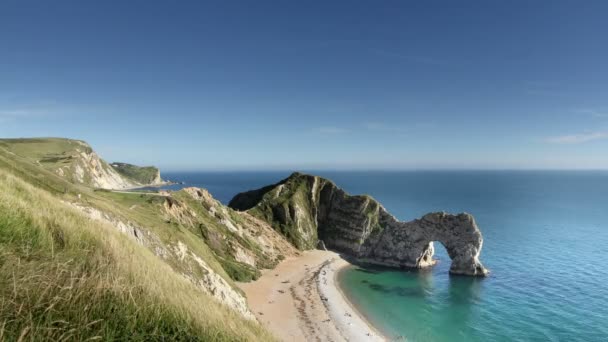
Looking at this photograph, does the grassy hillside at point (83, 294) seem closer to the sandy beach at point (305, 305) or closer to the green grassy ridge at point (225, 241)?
the sandy beach at point (305, 305)

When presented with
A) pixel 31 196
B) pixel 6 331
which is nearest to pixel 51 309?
pixel 6 331

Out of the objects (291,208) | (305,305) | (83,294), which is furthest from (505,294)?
(83,294)

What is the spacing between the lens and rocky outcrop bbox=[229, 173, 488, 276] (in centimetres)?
7700

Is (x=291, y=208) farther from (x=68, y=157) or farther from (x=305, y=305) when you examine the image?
(x=68, y=157)

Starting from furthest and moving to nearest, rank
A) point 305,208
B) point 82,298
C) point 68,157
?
1. point 68,157
2. point 305,208
3. point 82,298

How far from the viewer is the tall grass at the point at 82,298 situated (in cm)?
405

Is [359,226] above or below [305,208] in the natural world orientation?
below

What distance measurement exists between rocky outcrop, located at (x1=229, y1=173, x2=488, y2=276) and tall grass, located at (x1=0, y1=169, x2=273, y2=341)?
262ft

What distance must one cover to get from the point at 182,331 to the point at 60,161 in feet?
516

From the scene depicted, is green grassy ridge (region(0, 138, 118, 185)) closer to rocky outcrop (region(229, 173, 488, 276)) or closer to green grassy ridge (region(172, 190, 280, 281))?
rocky outcrop (region(229, 173, 488, 276))

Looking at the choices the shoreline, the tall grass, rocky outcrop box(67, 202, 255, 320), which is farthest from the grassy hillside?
the shoreline

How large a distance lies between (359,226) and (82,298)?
286ft

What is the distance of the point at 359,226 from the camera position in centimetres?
8875

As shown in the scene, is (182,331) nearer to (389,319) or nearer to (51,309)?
(51,309)
